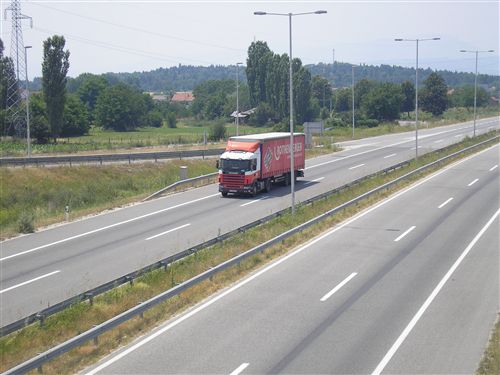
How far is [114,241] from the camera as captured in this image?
2741cm

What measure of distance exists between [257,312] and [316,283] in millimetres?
3343

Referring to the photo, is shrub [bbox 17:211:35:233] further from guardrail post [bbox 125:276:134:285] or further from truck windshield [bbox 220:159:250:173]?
guardrail post [bbox 125:276:134:285]

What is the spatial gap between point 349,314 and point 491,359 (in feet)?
12.9

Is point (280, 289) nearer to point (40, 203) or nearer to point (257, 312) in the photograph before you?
point (257, 312)

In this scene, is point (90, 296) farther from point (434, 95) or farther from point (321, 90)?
point (321, 90)

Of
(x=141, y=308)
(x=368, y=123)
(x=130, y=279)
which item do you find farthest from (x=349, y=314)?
(x=368, y=123)

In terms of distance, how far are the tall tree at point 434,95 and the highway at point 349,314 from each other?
120 metres

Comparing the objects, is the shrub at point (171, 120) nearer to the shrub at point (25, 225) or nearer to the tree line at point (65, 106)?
the tree line at point (65, 106)

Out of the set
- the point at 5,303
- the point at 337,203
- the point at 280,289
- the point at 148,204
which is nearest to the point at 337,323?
the point at 280,289

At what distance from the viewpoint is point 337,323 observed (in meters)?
15.7

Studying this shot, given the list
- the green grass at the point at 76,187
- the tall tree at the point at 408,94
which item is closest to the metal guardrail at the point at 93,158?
the green grass at the point at 76,187

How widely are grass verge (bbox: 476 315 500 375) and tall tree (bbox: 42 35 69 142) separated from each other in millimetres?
61959

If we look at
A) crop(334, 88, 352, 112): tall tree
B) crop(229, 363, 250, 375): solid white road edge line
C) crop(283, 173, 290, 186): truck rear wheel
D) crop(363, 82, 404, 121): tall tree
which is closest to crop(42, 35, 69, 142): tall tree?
crop(283, 173, 290, 186): truck rear wheel

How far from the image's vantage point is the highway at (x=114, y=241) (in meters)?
20.4
